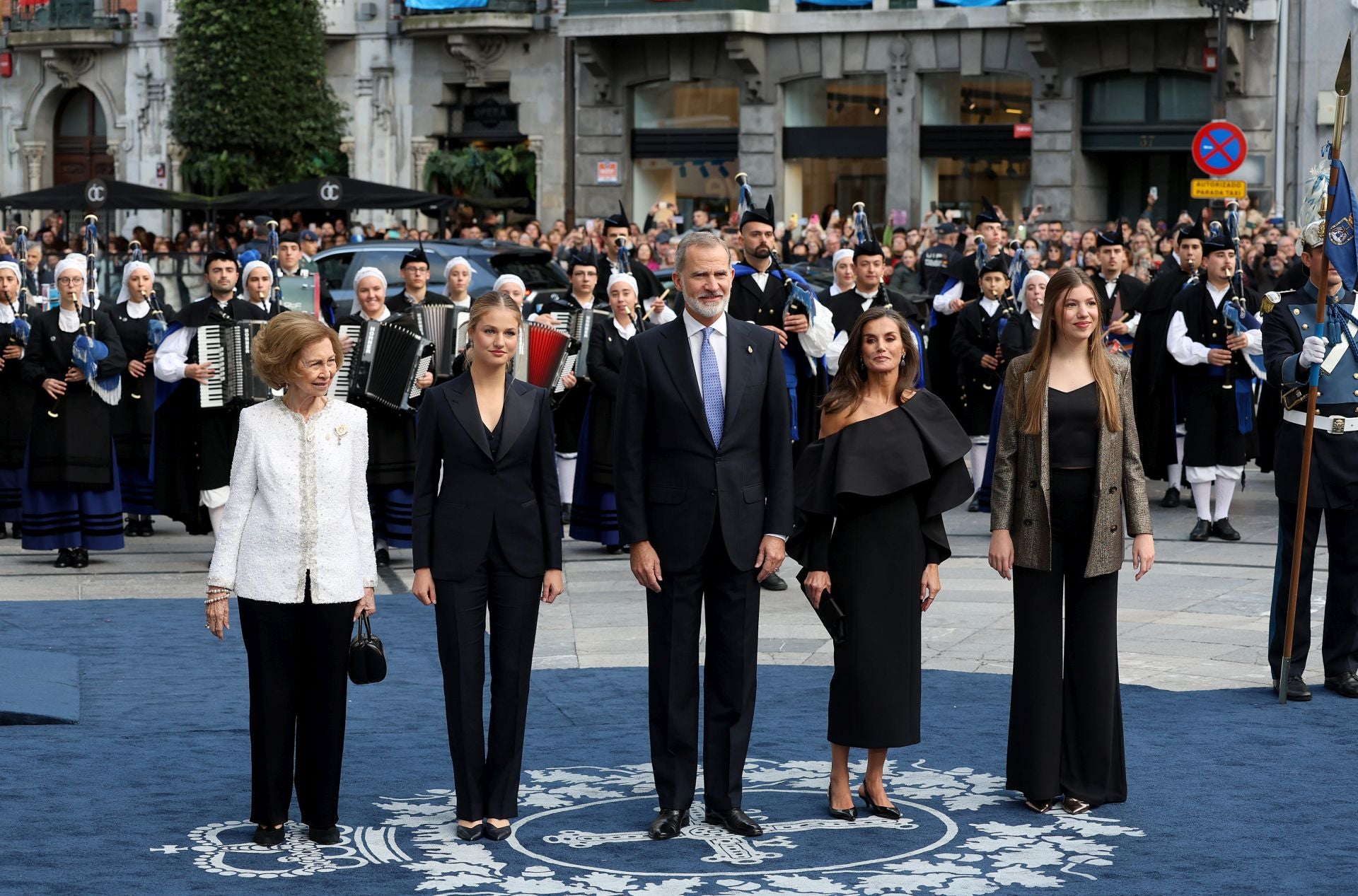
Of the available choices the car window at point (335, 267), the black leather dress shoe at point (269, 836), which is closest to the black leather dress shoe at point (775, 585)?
the black leather dress shoe at point (269, 836)

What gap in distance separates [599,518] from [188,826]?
663 cm

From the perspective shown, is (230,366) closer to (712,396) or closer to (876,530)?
(712,396)

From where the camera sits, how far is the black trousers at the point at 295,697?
6996mm

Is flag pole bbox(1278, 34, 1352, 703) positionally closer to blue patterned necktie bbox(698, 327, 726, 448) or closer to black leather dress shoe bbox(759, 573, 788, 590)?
blue patterned necktie bbox(698, 327, 726, 448)

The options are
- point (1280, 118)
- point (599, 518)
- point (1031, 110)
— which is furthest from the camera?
point (1031, 110)

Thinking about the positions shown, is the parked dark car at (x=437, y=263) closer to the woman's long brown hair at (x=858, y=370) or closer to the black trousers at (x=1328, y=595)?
the black trousers at (x=1328, y=595)

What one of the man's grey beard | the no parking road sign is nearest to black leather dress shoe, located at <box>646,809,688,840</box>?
the man's grey beard

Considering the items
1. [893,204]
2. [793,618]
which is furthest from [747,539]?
[893,204]

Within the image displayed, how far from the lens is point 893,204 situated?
33625 mm

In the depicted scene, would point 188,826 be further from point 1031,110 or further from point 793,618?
point 1031,110

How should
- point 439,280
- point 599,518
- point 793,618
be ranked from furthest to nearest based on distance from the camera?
point 439,280 < point 599,518 < point 793,618

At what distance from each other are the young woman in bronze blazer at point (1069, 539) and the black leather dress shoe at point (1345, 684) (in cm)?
217

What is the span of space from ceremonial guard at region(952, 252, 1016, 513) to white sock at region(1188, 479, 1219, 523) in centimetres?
156

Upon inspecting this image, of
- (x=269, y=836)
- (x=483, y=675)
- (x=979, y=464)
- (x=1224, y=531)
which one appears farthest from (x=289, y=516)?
(x=979, y=464)
